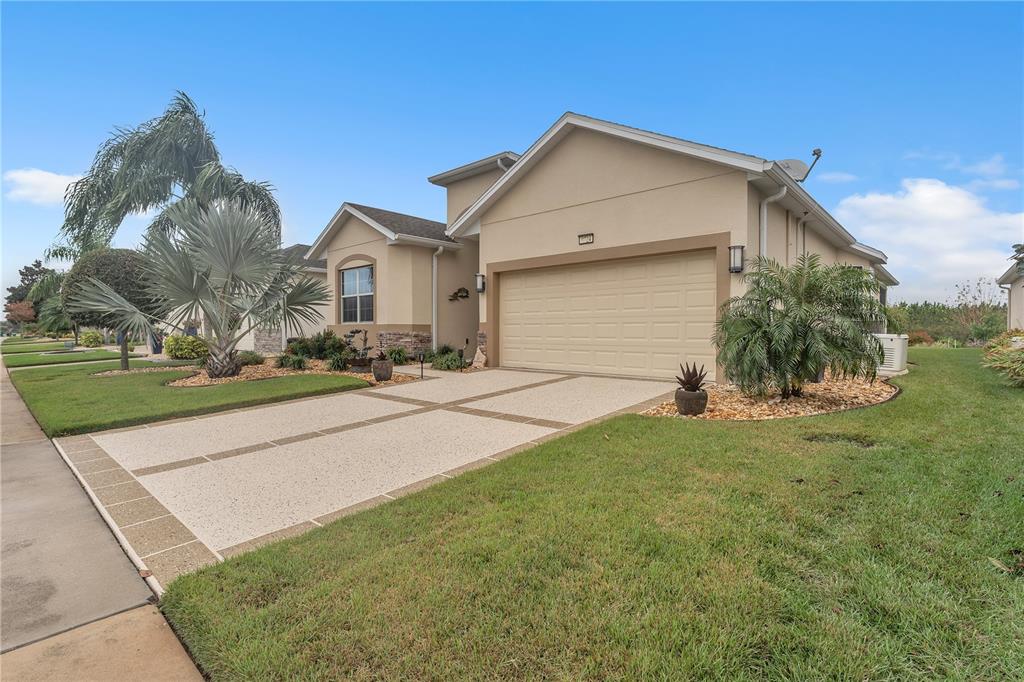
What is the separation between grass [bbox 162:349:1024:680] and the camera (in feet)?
6.24

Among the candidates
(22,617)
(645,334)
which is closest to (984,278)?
(645,334)

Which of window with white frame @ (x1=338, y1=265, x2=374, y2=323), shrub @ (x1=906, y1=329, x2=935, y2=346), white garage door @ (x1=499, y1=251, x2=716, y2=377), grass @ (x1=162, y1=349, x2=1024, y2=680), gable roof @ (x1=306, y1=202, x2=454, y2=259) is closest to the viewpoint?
grass @ (x1=162, y1=349, x2=1024, y2=680)

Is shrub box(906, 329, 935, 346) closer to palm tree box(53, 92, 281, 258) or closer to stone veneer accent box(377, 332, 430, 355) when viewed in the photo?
stone veneer accent box(377, 332, 430, 355)

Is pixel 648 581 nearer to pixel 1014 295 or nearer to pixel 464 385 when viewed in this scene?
pixel 464 385

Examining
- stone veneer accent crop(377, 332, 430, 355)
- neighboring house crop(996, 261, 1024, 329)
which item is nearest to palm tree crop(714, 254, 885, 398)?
stone veneer accent crop(377, 332, 430, 355)

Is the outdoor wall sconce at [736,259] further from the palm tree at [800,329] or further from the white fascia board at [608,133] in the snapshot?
the palm tree at [800,329]

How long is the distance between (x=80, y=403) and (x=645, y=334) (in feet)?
34.0

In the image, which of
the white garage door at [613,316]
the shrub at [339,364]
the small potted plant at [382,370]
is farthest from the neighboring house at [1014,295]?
the shrub at [339,364]

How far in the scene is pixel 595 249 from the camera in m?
10.7

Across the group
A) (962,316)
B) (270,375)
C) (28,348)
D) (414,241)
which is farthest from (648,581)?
(28,348)

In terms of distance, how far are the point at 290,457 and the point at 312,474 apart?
2.42ft

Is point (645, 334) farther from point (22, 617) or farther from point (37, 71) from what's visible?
point (37, 71)

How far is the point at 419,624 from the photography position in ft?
6.88

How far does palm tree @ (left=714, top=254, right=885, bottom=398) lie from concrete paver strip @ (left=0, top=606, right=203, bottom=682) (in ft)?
20.8
